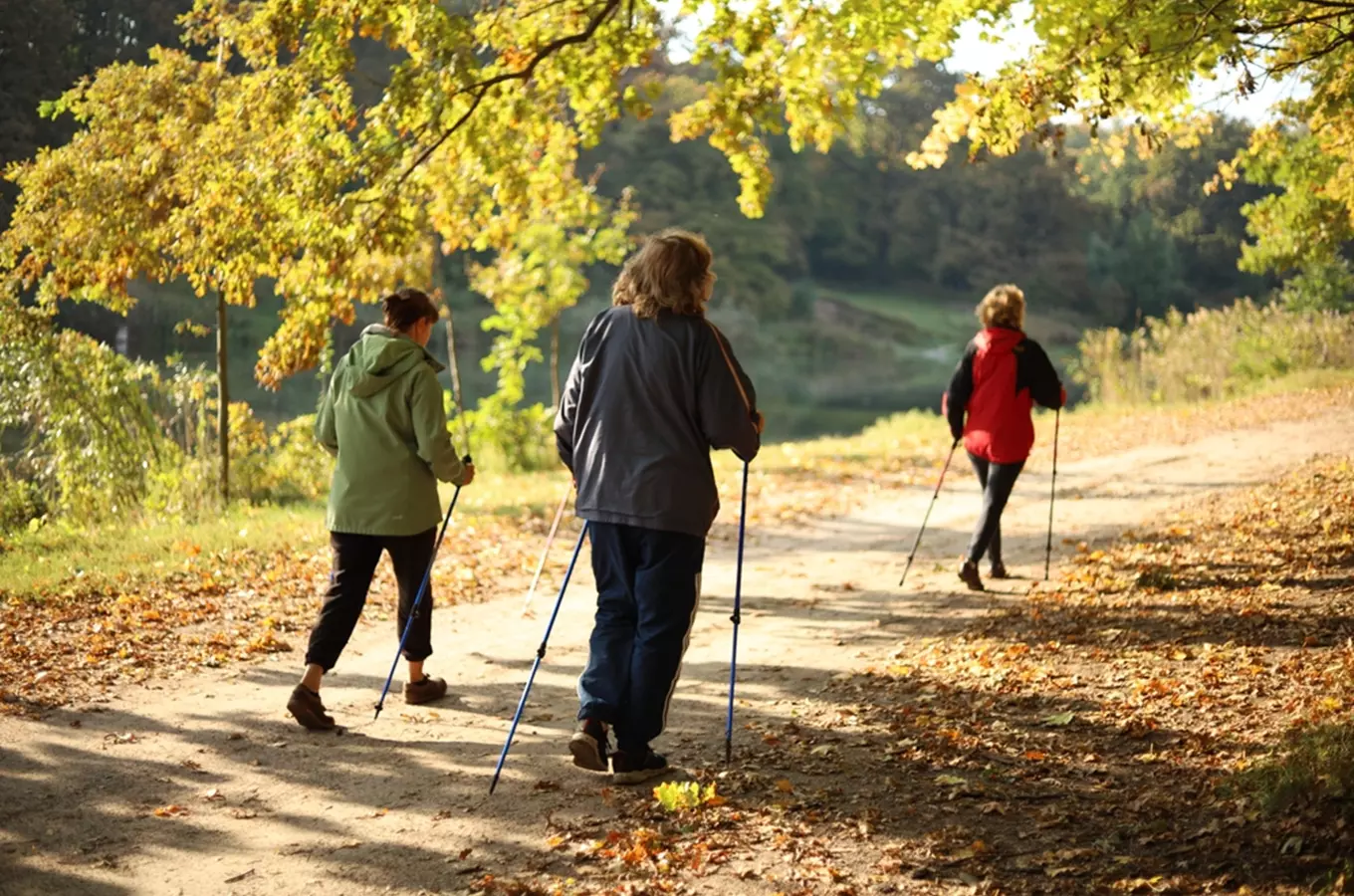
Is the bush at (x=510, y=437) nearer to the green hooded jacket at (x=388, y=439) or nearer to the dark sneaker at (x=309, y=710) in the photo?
the green hooded jacket at (x=388, y=439)

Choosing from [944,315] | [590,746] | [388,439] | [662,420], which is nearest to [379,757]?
[590,746]

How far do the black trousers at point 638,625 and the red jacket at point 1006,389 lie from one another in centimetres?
399

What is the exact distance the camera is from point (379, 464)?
5.88m

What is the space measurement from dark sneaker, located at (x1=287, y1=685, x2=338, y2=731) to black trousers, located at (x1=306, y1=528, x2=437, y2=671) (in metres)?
0.14

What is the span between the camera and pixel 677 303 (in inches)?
194

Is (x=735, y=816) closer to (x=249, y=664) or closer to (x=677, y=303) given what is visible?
(x=677, y=303)

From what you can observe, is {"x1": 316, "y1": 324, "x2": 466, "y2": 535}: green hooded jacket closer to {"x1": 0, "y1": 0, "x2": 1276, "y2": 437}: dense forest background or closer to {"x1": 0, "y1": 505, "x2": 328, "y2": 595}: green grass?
{"x1": 0, "y1": 505, "x2": 328, "y2": 595}: green grass

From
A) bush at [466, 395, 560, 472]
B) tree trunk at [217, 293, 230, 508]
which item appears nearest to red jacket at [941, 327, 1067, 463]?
tree trunk at [217, 293, 230, 508]

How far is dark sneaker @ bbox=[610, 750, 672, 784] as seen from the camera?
5051 millimetres

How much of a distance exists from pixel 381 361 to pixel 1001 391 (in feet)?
14.1

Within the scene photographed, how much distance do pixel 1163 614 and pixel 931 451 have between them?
9.75 m

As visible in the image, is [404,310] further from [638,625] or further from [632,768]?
[632,768]

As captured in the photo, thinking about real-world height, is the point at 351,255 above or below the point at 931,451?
above

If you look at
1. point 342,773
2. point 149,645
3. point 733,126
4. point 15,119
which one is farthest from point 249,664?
point 15,119
